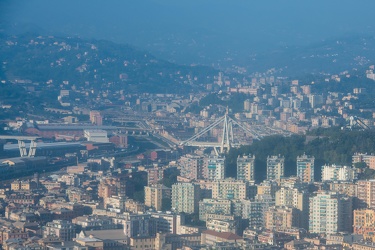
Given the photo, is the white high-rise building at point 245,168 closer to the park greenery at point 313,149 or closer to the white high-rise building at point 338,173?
the park greenery at point 313,149

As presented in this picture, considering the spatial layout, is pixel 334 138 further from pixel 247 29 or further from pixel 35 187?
pixel 247 29

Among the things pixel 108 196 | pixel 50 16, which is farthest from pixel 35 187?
pixel 50 16

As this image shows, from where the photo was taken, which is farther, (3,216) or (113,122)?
(113,122)

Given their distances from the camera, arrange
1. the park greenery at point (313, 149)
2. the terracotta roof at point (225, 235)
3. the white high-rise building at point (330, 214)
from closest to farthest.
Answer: the terracotta roof at point (225, 235) < the white high-rise building at point (330, 214) < the park greenery at point (313, 149)

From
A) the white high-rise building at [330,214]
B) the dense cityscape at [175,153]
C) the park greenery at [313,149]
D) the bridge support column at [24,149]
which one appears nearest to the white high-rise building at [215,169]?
the dense cityscape at [175,153]

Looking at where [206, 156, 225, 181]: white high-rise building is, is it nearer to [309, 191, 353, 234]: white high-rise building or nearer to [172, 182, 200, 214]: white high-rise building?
[172, 182, 200, 214]: white high-rise building

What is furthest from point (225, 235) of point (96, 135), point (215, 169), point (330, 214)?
point (96, 135)

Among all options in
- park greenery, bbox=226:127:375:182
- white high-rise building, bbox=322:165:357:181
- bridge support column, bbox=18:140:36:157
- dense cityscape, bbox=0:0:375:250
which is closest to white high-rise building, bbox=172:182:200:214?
dense cityscape, bbox=0:0:375:250
